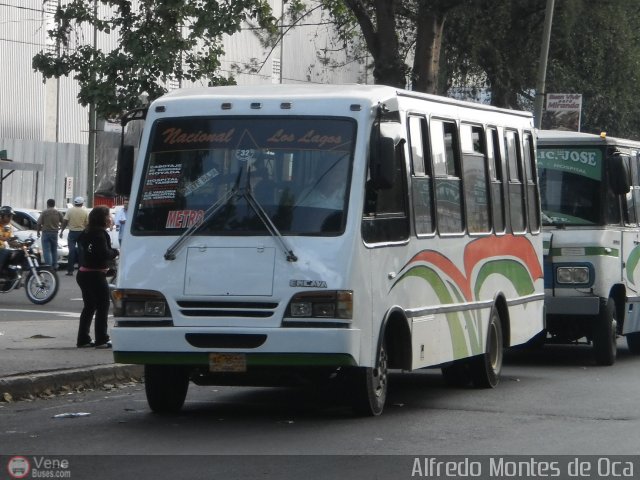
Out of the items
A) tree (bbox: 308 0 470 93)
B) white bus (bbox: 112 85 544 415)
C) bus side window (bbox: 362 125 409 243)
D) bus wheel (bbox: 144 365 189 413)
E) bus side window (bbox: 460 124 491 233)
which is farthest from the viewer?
tree (bbox: 308 0 470 93)

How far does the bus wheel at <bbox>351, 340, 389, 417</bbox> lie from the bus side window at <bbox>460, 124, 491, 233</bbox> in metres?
2.59

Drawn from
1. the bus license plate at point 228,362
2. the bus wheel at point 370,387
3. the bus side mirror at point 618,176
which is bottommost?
the bus wheel at point 370,387

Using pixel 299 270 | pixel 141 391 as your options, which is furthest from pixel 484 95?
pixel 299 270

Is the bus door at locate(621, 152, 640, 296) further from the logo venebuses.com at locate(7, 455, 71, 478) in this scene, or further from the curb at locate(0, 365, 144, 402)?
the logo venebuses.com at locate(7, 455, 71, 478)

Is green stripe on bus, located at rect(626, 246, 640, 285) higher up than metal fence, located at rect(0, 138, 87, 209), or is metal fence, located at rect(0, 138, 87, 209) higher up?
metal fence, located at rect(0, 138, 87, 209)

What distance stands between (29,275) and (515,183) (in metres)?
11.3

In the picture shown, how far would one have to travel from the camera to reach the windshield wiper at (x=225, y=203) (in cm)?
1065

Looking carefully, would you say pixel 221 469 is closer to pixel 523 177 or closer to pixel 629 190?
pixel 523 177

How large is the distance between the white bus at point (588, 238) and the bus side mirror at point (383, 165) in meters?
6.03

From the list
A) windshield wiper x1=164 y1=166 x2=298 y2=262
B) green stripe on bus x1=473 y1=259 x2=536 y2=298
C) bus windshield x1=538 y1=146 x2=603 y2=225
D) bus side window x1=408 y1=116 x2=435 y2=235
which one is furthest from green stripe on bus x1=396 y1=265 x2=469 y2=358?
bus windshield x1=538 y1=146 x2=603 y2=225

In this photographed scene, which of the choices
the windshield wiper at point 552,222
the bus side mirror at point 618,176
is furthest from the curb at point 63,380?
the bus side mirror at point 618,176

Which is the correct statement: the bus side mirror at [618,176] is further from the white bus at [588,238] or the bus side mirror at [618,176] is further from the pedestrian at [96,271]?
the pedestrian at [96,271]

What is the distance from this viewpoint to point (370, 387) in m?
10.8

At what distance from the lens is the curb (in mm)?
12352
